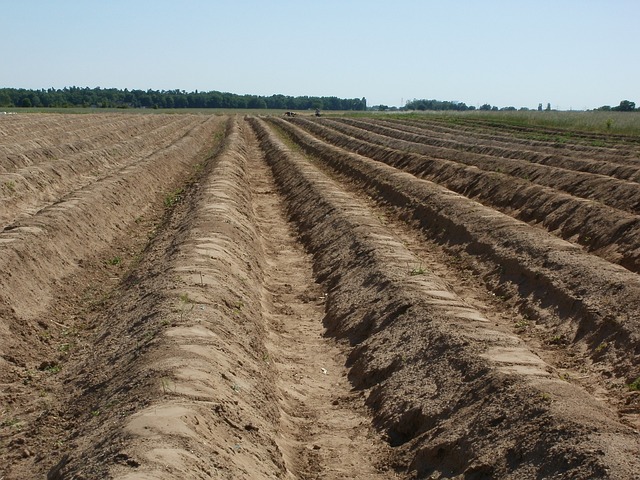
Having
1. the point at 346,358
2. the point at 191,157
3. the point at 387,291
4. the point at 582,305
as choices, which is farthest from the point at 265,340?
the point at 191,157

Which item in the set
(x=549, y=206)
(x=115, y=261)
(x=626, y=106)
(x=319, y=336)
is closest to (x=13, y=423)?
(x=319, y=336)

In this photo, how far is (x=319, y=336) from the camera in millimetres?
12539

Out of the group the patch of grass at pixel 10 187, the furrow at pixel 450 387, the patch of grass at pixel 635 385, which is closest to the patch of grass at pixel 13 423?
the furrow at pixel 450 387

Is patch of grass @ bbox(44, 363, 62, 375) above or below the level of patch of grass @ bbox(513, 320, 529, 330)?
above

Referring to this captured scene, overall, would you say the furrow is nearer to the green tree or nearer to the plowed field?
the plowed field

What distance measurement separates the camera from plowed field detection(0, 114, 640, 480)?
7203 millimetres

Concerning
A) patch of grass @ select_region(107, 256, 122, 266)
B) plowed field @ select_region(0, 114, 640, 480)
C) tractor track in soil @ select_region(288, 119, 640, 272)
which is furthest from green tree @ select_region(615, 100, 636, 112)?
patch of grass @ select_region(107, 256, 122, 266)

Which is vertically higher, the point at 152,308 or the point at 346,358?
the point at 152,308

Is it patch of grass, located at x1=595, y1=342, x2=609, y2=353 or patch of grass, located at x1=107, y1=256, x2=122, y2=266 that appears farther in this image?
patch of grass, located at x1=107, y1=256, x2=122, y2=266

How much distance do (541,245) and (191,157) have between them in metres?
25.9

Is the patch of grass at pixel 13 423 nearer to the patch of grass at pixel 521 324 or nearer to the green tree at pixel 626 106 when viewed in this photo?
the patch of grass at pixel 521 324

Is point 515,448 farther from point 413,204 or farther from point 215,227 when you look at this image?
point 413,204

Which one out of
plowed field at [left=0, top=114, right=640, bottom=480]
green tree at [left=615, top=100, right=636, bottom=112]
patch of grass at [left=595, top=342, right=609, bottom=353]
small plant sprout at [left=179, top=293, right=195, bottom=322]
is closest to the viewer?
plowed field at [left=0, top=114, right=640, bottom=480]

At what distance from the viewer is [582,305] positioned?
12.3m
